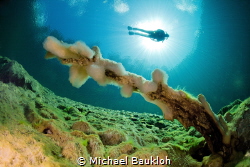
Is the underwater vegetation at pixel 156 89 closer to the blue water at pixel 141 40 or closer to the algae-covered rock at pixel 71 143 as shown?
the algae-covered rock at pixel 71 143

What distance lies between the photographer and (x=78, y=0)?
2780cm

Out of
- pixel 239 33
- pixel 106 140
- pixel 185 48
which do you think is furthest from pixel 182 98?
pixel 185 48

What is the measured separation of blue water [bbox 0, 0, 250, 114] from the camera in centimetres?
1778

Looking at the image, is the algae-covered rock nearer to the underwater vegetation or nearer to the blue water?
the underwater vegetation

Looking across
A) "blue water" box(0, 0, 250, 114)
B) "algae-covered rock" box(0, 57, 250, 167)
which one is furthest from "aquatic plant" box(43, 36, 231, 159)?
"blue water" box(0, 0, 250, 114)

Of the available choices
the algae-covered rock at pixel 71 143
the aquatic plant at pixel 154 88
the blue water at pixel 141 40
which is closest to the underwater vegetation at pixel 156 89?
the aquatic plant at pixel 154 88

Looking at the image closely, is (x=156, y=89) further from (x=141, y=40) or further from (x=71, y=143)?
(x=141, y=40)

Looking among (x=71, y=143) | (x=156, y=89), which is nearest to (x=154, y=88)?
(x=156, y=89)

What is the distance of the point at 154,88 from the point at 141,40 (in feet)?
124

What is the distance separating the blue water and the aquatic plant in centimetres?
899

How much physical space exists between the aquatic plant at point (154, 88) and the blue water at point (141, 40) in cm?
899

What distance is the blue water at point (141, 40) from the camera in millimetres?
17781

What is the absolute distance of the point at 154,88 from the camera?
7.48ft

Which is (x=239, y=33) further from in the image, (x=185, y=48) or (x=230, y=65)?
(x=185, y=48)
